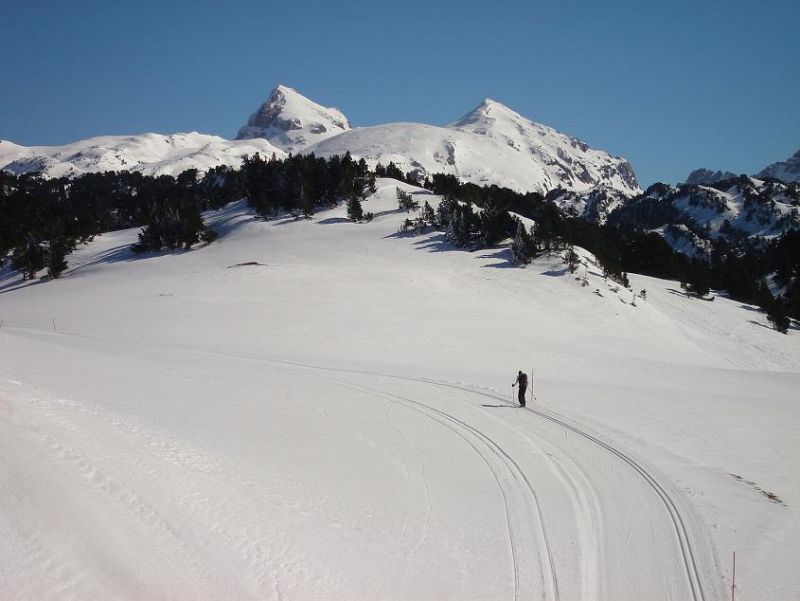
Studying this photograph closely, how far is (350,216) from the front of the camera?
6869 centimetres

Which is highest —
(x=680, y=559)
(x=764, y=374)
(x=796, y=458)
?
(x=680, y=559)

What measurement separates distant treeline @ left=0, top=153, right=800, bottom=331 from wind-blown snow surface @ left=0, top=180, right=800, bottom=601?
28.3 m

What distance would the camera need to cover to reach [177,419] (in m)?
13.0

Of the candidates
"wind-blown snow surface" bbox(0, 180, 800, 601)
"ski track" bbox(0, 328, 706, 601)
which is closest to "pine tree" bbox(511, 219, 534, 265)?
"wind-blown snow surface" bbox(0, 180, 800, 601)

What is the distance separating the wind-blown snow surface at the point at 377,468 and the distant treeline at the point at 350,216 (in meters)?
28.3

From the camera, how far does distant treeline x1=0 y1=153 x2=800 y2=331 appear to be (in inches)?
2144

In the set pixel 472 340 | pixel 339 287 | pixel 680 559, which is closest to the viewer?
pixel 680 559

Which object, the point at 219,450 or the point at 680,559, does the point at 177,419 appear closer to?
the point at 219,450

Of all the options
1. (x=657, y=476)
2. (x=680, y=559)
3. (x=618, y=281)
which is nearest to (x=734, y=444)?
(x=657, y=476)

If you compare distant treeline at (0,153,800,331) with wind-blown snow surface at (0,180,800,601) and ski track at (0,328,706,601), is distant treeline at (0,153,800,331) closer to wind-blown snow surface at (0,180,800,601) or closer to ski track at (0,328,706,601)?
wind-blown snow surface at (0,180,800,601)

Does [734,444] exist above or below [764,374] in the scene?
above

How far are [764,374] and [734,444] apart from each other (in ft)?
53.1

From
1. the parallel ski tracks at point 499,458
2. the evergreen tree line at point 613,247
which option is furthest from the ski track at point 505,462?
the evergreen tree line at point 613,247

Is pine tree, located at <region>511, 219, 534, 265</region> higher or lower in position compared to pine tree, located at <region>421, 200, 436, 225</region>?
lower
